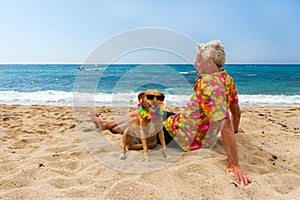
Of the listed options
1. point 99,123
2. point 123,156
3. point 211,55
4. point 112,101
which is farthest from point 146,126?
point 112,101

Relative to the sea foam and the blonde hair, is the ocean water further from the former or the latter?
the blonde hair

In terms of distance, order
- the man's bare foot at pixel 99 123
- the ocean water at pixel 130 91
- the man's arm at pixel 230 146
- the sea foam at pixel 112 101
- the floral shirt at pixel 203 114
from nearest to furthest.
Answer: the man's arm at pixel 230 146
the floral shirt at pixel 203 114
the man's bare foot at pixel 99 123
the sea foam at pixel 112 101
the ocean water at pixel 130 91

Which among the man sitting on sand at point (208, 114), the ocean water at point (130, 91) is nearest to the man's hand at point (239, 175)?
the man sitting on sand at point (208, 114)

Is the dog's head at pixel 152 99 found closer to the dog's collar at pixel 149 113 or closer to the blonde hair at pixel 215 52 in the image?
the dog's collar at pixel 149 113

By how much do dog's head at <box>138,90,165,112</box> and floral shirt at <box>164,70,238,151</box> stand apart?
50 cm

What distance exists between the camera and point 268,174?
9.05ft

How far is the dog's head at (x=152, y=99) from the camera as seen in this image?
9.75ft

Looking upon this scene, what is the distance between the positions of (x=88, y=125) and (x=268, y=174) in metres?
3.69

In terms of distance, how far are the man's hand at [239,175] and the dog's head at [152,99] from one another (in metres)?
1.14

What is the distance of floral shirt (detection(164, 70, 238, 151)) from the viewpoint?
288cm

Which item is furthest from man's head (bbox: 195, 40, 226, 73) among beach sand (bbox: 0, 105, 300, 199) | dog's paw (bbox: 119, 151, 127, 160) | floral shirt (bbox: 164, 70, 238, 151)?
dog's paw (bbox: 119, 151, 127, 160)

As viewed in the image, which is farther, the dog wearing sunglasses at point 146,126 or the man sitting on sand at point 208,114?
the dog wearing sunglasses at point 146,126

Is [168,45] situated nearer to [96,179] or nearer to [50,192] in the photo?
[96,179]

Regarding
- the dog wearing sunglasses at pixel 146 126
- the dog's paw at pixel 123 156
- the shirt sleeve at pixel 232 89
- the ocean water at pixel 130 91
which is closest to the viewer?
the dog wearing sunglasses at pixel 146 126
